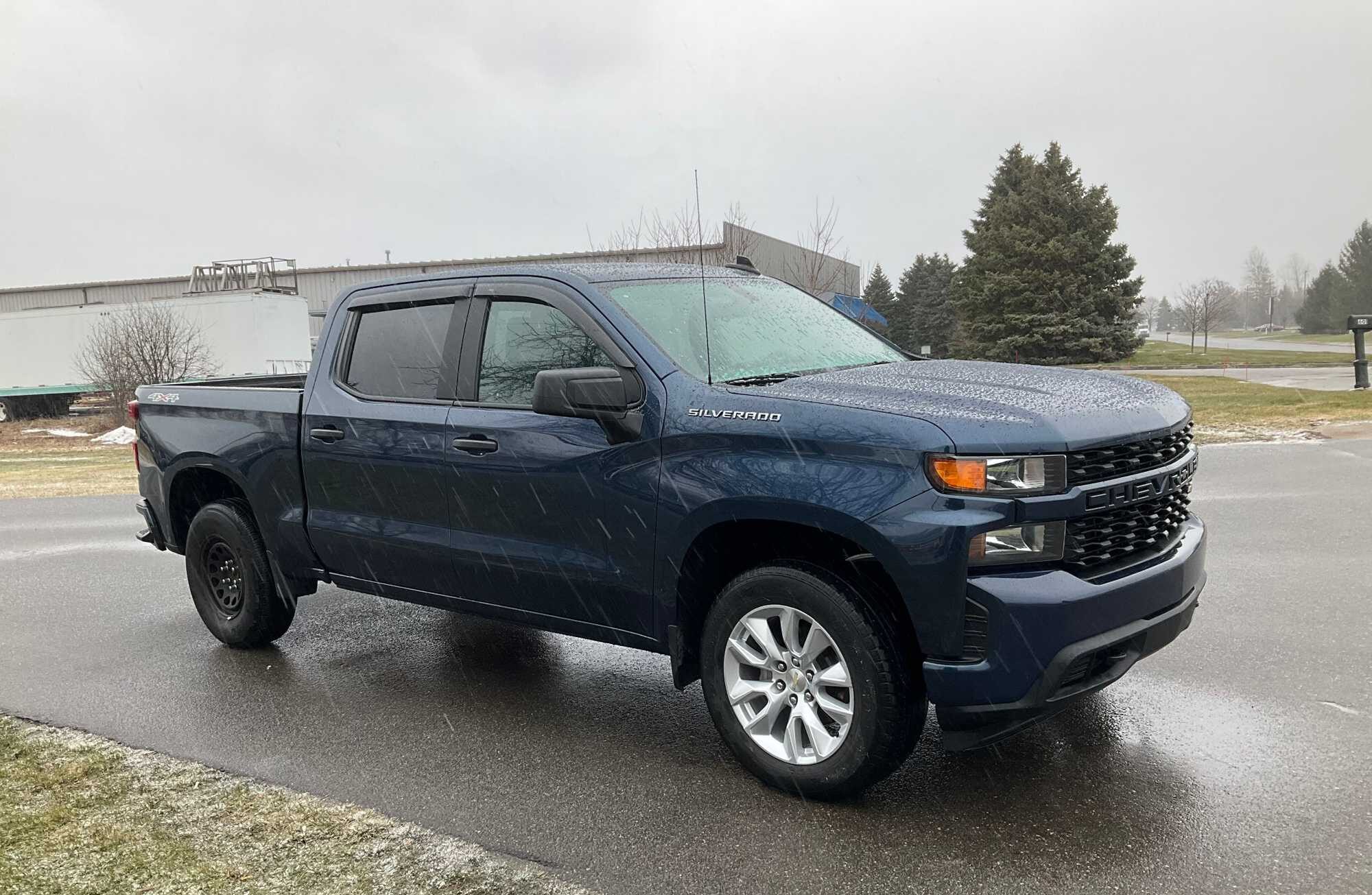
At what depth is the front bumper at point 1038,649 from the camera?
329cm

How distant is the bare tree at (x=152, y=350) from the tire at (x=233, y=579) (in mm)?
26896

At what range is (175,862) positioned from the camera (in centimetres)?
343

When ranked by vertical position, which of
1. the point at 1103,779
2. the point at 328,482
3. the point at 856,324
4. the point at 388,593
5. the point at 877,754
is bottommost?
the point at 1103,779

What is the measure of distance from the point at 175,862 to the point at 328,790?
65cm

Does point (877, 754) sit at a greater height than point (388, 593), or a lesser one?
lesser

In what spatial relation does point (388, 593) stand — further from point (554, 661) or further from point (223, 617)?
point (223, 617)

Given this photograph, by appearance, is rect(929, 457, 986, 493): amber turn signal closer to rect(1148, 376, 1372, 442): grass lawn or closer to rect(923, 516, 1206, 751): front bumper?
rect(923, 516, 1206, 751): front bumper

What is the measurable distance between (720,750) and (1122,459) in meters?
1.93

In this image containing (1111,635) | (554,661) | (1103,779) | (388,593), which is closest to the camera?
(1111,635)

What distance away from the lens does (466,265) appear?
515 inches

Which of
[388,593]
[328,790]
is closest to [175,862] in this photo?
[328,790]

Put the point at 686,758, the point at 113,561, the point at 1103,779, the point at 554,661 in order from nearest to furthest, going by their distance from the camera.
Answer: the point at 1103,779, the point at 686,758, the point at 554,661, the point at 113,561

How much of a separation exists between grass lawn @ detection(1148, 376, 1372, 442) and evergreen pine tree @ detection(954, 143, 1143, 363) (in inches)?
557

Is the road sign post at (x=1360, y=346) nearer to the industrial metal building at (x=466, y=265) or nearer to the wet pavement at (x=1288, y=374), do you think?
the wet pavement at (x=1288, y=374)
